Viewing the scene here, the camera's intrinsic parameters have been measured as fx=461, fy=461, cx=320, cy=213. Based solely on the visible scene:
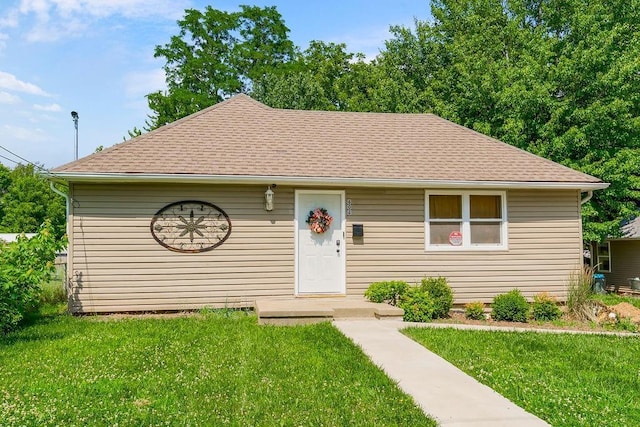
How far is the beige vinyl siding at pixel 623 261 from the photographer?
16406 millimetres

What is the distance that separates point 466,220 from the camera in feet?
29.7

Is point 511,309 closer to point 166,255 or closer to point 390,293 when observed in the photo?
point 390,293

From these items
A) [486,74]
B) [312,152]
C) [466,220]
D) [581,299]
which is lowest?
[581,299]

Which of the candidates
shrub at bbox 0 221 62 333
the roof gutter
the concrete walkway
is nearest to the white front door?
the roof gutter

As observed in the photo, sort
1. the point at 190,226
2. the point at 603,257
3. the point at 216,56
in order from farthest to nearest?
the point at 216,56 → the point at 603,257 → the point at 190,226

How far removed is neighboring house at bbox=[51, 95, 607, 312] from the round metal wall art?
0.02 metres

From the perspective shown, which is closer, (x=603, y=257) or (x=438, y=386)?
(x=438, y=386)

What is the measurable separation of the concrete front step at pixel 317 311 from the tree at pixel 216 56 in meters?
20.0

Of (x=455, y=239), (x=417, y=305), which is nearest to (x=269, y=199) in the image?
(x=417, y=305)

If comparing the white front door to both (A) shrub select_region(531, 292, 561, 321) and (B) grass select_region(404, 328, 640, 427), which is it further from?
(A) shrub select_region(531, 292, 561, 321)

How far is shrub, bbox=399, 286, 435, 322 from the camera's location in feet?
24.6

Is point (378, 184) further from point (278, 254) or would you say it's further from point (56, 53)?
point (56, 53)

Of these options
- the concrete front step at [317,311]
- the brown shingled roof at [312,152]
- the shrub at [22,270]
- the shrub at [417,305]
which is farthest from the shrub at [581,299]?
the shrub at [22,270]

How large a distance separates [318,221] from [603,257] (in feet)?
48.8
